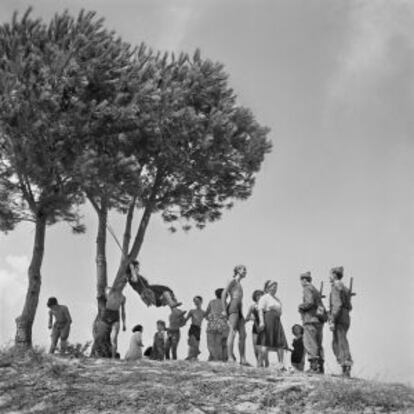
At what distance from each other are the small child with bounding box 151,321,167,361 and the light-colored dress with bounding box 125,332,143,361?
174cm

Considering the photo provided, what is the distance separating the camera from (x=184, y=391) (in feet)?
41.6

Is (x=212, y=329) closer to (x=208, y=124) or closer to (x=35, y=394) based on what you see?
(x=35, y=394)

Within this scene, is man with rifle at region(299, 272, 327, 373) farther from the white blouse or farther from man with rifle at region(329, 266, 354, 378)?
the white blouse

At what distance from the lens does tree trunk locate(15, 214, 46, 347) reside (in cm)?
2083

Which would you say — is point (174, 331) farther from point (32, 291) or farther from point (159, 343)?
point (32, 291)

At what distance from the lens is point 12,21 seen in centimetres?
2272

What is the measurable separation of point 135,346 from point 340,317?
4.87m

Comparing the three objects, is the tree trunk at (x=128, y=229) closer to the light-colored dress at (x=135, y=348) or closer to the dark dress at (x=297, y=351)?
the light-colored dress at (x=135, y=348)

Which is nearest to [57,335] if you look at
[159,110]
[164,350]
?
[164,350]

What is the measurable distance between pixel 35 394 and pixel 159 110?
12.6m

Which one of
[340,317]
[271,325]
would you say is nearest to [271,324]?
[271,325]

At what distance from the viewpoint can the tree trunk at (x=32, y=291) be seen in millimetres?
20828

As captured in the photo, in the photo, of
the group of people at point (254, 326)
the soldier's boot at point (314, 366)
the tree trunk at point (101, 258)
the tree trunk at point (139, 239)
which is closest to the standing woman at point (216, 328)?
the group of people at point (254, 326)

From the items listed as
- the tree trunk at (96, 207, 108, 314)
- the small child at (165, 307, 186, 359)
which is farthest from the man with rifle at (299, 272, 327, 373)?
the tree trunk at (96, 207, 108, 314)
